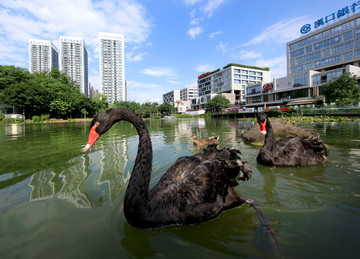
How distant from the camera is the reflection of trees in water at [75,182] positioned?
2942 millimetres

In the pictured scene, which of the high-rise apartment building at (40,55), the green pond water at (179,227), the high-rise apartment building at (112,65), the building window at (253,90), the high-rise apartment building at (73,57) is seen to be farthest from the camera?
the high-rise apartment building at (112,65)

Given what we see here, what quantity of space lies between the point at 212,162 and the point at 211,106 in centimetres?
6842

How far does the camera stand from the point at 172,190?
229 cm

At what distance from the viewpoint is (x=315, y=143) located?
14.6 feet

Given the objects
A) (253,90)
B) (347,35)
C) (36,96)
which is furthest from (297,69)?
(36,96)

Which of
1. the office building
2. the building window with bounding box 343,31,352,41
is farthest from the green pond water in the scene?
the office building

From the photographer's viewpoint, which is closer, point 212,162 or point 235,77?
point 212,162

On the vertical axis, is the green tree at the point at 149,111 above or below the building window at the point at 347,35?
below

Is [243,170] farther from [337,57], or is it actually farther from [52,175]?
[337,57]

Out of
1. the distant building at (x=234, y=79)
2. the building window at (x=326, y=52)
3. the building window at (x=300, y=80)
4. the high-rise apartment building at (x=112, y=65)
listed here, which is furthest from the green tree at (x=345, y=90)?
the high-rise apartment building at (x=112, y=65)

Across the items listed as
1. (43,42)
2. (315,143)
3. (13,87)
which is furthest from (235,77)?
(43,42)

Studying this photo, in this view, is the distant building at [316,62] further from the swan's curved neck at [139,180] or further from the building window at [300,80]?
the swan's curved neck at [139,180]

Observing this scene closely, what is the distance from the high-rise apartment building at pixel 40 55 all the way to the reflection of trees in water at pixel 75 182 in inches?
4260

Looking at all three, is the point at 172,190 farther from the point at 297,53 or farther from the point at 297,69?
the point at 297,53
